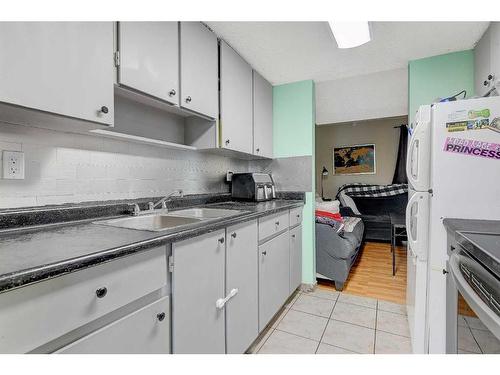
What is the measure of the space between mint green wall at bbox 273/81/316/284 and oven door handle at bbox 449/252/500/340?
5.19 feet

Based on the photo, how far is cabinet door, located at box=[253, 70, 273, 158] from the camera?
236 cm

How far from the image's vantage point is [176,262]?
0.99 m

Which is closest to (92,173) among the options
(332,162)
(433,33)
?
(433,33)

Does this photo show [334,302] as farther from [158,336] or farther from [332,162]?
[332,162]

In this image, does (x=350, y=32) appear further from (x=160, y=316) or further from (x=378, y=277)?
(x=378, y=277)

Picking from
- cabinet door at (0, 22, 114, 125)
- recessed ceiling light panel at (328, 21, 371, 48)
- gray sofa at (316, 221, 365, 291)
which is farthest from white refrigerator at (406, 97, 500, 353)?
cabinet door at (0, 22, 114, 125)

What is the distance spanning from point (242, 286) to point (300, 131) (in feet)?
5.74

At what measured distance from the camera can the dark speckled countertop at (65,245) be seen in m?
0.58

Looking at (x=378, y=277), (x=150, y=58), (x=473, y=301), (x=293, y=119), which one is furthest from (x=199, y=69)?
(x=378, y=277)

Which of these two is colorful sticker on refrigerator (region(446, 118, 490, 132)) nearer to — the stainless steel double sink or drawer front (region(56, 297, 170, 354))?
the stainless steel double sink

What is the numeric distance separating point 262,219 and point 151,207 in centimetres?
72

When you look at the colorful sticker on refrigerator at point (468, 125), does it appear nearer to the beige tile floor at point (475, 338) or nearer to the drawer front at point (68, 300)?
the beige tile floor at point (475, 338)

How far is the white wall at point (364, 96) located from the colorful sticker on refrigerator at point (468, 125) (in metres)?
1.36

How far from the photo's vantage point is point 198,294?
111 cm
